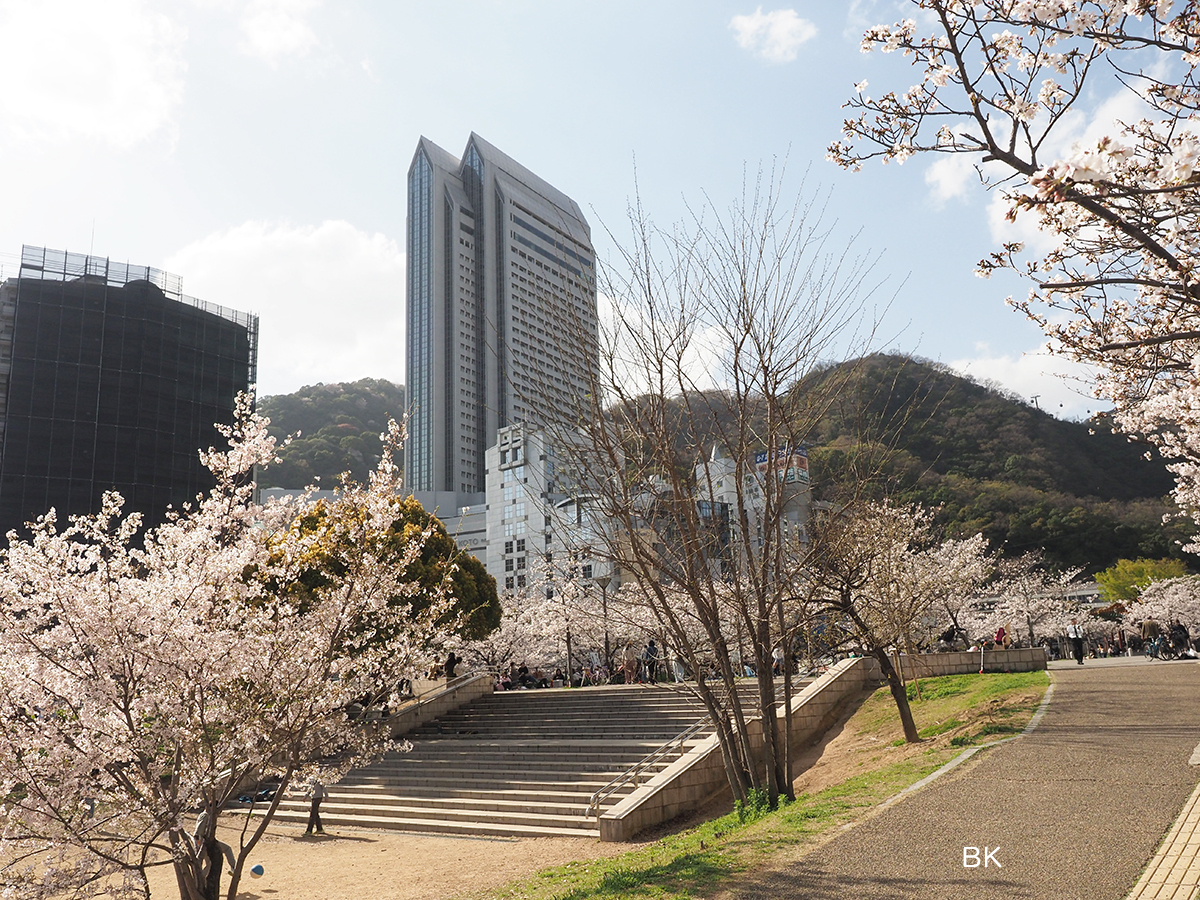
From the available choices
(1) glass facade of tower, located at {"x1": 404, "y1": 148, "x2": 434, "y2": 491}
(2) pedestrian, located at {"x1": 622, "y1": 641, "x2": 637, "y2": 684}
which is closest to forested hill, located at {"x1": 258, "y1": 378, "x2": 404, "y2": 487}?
(1) glass facade of tower, located at {"x1": 404, "y1": 148, "x2": 434, "y2": 491}

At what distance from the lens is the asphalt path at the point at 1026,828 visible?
5.16 m

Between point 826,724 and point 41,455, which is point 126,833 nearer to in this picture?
point 826,724

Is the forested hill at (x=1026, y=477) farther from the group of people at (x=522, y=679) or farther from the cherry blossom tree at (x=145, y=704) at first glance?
the cherry blossom tree at (x=145, y=704)

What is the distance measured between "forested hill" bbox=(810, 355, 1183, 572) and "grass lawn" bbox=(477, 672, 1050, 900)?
3826cm

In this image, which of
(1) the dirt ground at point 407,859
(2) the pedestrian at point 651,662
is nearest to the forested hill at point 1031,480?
(2) the pedestrian at point 651,662

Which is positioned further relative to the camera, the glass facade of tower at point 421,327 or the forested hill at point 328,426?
the glass facade of tower at point 421,327

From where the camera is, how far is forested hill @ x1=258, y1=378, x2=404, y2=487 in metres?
90.2

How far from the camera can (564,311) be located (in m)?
9.11

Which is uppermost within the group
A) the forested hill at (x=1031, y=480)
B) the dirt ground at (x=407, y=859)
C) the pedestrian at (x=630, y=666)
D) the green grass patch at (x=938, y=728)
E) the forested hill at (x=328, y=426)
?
the forested hill at (x=328, y=426)

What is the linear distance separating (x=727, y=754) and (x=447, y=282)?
348ft

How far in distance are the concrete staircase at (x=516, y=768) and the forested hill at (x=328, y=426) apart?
60.9 metres

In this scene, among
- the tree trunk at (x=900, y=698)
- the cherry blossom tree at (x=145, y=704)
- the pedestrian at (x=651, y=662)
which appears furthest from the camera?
the tree trunk at (x=900, y=698)

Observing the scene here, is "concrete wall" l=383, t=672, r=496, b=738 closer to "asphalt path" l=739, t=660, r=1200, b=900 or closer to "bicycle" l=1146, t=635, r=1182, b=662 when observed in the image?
"asphalt path" l=739, t=660, r=1200, b=900

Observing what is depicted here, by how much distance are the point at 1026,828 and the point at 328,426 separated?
325ft
